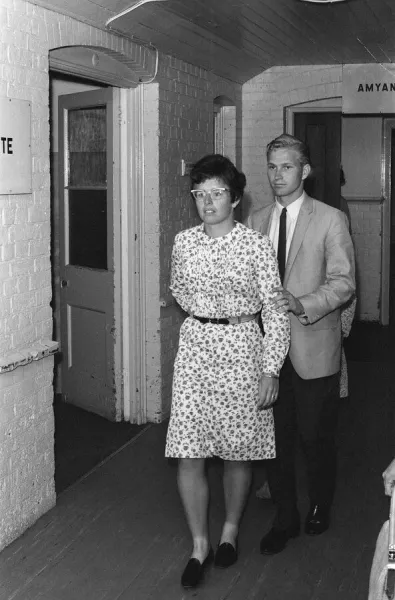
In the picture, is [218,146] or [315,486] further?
[218,146]

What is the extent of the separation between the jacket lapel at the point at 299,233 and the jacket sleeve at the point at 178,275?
506 mm

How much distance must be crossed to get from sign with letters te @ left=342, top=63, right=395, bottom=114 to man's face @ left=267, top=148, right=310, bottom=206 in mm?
4276

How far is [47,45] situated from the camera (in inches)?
180

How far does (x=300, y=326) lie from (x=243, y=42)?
3.65 metres

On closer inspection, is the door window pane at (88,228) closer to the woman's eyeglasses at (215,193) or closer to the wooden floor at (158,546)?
the wooden floor at (158,546)

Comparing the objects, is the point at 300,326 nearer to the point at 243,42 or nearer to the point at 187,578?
the point at 187,578

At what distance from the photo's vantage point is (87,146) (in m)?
6.63

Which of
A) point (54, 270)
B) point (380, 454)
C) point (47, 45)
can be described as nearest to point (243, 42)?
point (54, 270)

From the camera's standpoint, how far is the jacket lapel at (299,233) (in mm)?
4211

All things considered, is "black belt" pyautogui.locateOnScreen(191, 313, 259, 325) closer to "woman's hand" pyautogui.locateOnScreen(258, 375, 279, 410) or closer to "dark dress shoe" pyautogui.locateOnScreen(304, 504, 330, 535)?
"woman's hand" pyautogui.locateOnScreen(258, 375, 279, 410)

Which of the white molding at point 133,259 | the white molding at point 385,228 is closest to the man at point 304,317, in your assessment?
the white molding at point 133,259

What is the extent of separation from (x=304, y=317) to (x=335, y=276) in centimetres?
25

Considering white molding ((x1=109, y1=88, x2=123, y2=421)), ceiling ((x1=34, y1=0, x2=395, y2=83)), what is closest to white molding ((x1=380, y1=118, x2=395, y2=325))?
ceiling ((x1=34, y1=0, x2=395, y2=83))

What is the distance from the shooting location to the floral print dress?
3.84 metres
